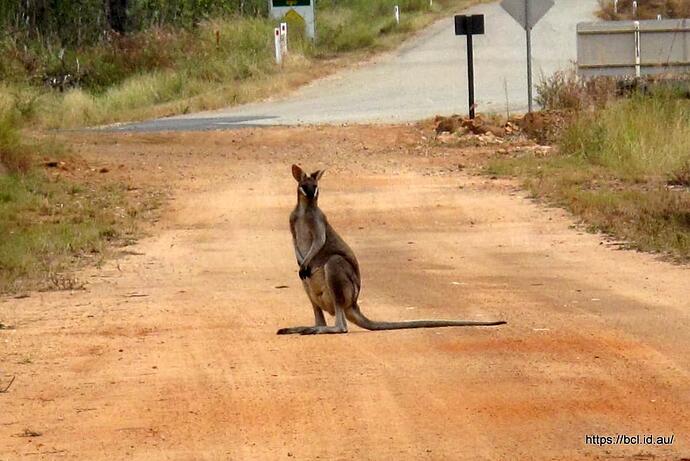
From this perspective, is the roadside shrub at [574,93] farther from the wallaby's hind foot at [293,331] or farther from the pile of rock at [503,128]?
the wallaby's hind foot at [293,331]

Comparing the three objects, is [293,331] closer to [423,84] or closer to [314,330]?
[314,330]

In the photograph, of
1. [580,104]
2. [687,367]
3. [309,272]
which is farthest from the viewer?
[580,104]

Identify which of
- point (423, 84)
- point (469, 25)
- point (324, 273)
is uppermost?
point (469, 25)

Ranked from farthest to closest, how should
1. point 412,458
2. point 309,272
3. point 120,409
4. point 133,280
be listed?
point 133,280 → point 309,272 → point 120,409 → point 412,458

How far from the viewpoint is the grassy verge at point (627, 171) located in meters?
16.0

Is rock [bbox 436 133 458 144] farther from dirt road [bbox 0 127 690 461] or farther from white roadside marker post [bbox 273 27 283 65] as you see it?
white roadside marker post [bbox 273 27 283 65]

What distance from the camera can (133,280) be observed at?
13875 millimetres

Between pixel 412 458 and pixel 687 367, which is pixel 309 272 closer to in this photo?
pixel 687 367

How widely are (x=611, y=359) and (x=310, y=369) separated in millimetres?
1793

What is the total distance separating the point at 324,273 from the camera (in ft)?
32.3

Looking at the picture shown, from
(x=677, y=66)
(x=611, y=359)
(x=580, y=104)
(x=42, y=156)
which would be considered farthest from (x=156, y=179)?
(x=611, y=359)

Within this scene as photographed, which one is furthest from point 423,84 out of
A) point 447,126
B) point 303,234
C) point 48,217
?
point 303,234

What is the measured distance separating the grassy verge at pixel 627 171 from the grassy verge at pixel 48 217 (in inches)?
210

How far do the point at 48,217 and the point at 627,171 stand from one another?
7.78m
